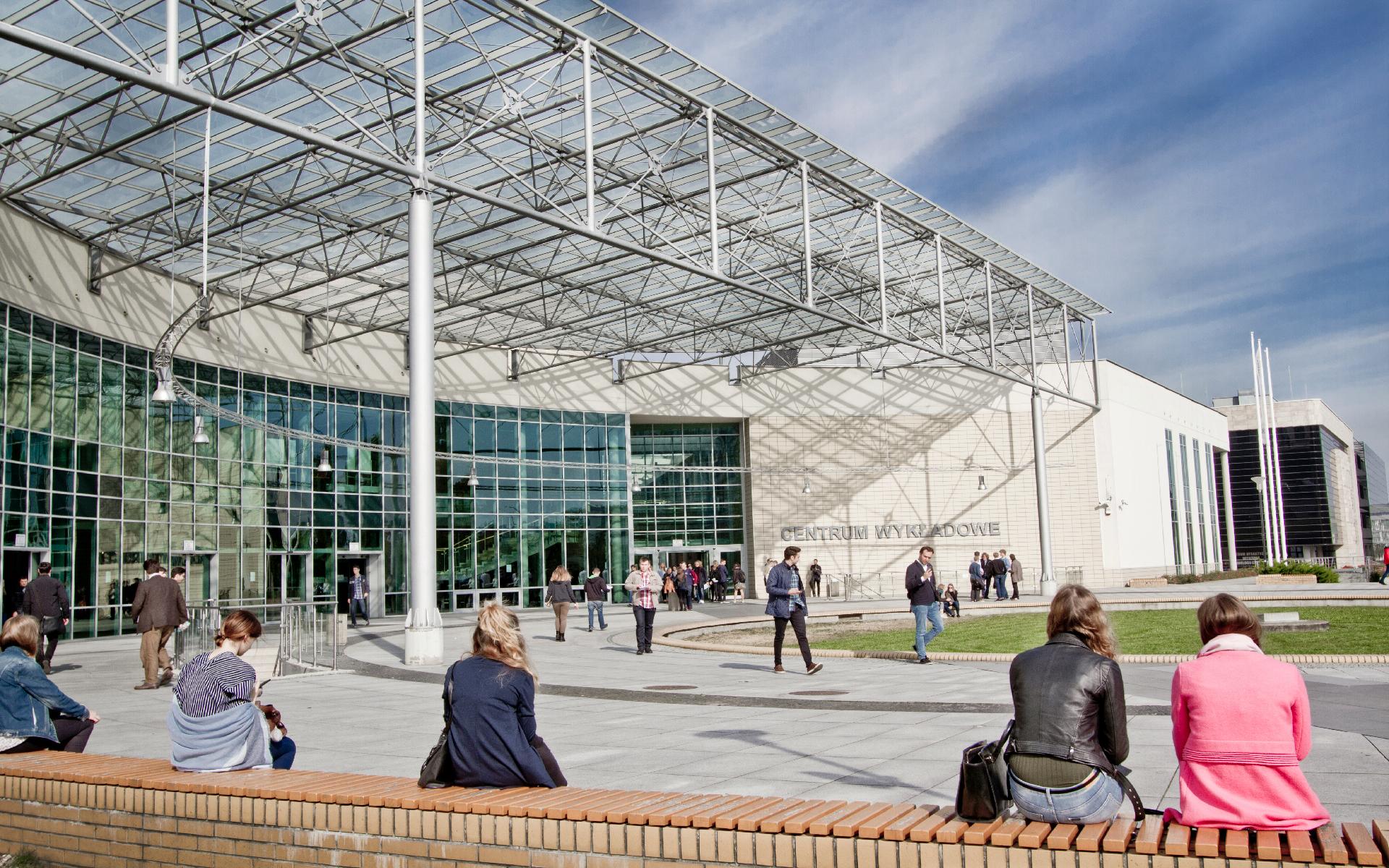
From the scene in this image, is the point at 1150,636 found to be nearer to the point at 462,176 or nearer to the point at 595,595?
the point at 595,595

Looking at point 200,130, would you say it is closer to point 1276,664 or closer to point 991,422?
point 1276,664

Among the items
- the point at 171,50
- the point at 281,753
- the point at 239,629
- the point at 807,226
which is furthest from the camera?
the point at 807,226

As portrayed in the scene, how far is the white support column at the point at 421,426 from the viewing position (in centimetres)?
1753

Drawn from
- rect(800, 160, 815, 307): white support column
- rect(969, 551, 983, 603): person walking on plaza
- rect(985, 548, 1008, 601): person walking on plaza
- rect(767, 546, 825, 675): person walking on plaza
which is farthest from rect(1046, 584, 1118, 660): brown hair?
rect(969, 551, 983, 603): person walking on plaza

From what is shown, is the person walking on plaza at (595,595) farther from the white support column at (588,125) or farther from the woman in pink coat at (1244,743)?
the woman in pink coat at (1244,743)

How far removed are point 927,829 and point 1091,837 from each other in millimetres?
525

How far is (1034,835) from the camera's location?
374cm

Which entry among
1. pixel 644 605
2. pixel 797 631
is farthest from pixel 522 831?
pixel 644 605

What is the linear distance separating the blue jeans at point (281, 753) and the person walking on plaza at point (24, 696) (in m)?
1.39

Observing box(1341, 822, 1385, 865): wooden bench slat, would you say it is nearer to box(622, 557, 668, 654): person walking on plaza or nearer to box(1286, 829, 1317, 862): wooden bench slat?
box(1286, 829, 1317, 862): wooden bench slat

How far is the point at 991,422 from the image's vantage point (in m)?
46.3

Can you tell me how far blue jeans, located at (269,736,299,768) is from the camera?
20.7 ft

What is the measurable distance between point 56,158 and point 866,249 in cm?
2189

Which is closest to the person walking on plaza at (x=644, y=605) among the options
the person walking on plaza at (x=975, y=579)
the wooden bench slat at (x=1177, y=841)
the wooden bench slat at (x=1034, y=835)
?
the wooden bench slat at (x=1034, y=835)
